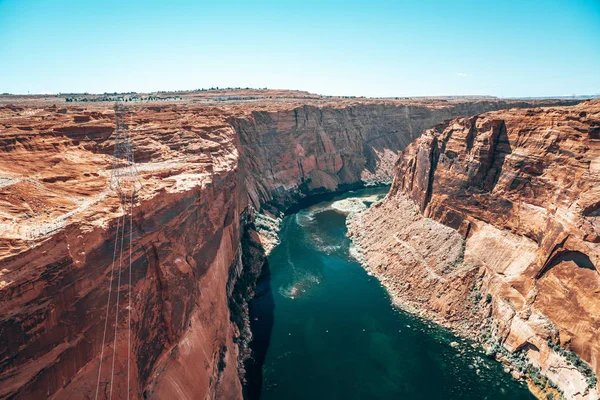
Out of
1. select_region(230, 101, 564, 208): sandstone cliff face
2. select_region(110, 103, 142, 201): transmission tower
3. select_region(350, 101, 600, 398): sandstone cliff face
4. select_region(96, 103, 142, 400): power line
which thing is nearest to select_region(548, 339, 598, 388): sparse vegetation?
select_region(350, 101, 600, 398): sandstone cliff face

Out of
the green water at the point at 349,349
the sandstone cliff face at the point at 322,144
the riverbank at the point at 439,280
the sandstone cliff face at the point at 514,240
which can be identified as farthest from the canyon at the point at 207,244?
the sandstone cliff face at the point at 322,144

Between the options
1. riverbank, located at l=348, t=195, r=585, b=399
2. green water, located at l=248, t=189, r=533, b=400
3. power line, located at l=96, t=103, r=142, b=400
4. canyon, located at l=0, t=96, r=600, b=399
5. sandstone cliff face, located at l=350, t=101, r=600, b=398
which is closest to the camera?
canyon, located at l=0, t=96, r=600, b=399

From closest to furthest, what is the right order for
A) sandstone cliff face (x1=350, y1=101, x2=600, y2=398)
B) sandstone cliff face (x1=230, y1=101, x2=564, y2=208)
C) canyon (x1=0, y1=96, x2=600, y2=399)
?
canyon (x1=0, y1=96, x2=600, y2=399) → sandstone cliff face (x1=350, y1=101, x2=600, y2=398) → sandstone cliff face (x1=230, y1=101, x2=564, y2=208)

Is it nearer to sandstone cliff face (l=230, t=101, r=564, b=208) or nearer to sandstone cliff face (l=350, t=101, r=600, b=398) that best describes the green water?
sandstone cliff face (l=350, t=101, r=600, b=398)

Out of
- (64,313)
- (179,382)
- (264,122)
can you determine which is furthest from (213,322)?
(264,122)

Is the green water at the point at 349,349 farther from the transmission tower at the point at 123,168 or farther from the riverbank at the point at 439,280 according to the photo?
the transmission tower at the point at 123,168

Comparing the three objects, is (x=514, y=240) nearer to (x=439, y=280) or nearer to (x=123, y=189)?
(x=439, y=280)

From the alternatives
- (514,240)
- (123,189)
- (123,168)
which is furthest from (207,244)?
(514,240)
